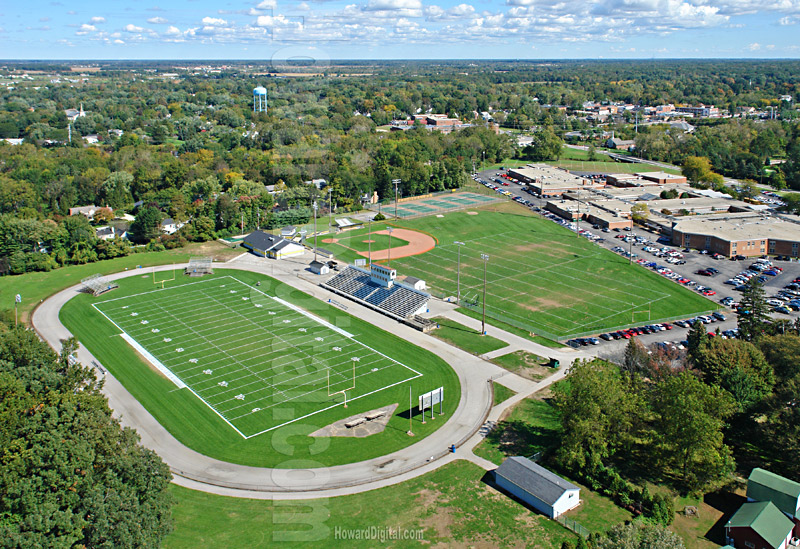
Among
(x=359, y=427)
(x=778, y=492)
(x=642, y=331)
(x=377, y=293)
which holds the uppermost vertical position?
(x=778, y=492)

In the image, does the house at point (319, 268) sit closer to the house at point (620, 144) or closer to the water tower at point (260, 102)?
the water tower at point (260, 102)

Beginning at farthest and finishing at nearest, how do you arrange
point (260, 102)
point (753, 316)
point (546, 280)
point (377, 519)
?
point (260, 102), point (546, 280), point (753, 316), point (377, 519)

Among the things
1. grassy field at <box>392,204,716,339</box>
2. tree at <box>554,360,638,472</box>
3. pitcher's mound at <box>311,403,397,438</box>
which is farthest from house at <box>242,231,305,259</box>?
→ tree at <box>554,360,638,472</box>

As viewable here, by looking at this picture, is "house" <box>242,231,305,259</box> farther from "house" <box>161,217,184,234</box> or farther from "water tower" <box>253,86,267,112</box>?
"water tower" <box>253,86,267,112</box>

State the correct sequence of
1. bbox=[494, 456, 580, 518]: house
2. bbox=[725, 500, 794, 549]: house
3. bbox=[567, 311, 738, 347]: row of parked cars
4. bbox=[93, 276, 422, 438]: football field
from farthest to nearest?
1. bbox=[567, 311, 738, 347]: row of parked cars
2. bbox=[93, 276, 422, 438]: football field
3. bbox=[494, 456, 580, 518]: house
4. bbox=[725, 500, 794, 549]: house

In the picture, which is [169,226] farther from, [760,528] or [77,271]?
[760,528]

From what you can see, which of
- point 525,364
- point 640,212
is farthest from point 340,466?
point 640,212
